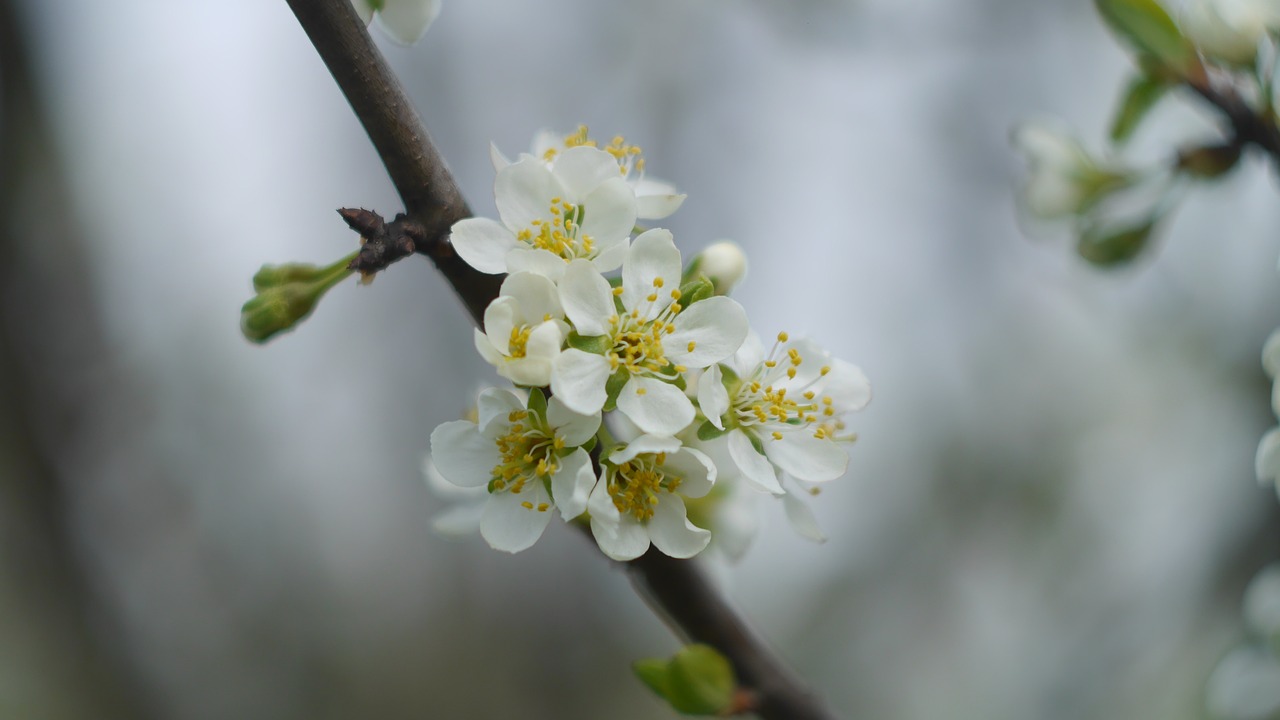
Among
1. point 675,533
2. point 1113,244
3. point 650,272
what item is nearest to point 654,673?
point 675,533

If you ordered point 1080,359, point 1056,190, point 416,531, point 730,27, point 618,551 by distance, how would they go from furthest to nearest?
1. point 416,531
2. point 730,27
3. point 1080,359
4. point 1056,190
5. point 618,551

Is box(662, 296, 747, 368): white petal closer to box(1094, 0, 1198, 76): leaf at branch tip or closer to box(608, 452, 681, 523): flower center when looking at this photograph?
box(608, 452, 681, 523): flower center

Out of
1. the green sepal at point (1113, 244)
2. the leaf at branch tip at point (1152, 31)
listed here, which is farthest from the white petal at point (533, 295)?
the green sepal at point (1113, 244)

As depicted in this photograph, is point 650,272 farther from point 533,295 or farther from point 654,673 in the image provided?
point 654,673

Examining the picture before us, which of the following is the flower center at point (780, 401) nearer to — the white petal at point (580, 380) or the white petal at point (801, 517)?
the white petal at point (801, 517)

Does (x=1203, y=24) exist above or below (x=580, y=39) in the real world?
below

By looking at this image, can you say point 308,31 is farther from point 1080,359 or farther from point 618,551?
point 1080,359

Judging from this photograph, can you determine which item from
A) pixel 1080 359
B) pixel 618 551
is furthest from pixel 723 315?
pixel 1080 359
